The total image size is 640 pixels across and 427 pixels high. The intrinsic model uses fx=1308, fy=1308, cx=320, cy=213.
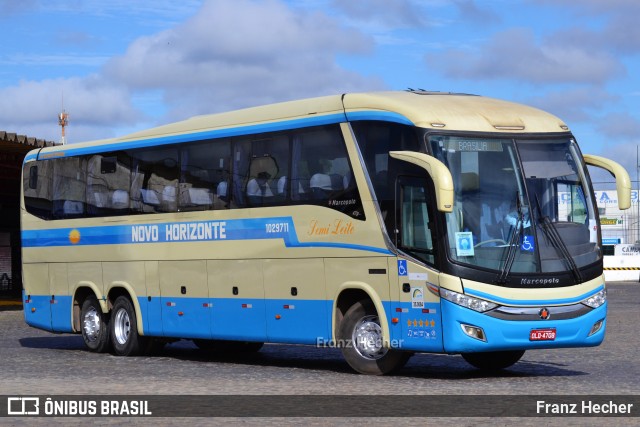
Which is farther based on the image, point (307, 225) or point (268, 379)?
point (307, 225)

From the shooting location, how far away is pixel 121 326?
72.0 feet

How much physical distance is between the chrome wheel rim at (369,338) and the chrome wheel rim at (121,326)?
6.23 m

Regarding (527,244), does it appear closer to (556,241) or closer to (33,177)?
(556,241)

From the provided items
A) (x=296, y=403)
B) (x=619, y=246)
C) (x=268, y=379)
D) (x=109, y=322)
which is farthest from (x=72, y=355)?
(x=619, y=246)

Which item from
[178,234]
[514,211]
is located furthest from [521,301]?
[178,234]

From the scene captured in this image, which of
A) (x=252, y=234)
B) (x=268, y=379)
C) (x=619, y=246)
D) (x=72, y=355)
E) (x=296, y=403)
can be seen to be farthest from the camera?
(x=619, y=246)

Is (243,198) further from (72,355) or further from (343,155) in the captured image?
(72,355)

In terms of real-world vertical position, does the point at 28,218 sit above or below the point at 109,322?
above

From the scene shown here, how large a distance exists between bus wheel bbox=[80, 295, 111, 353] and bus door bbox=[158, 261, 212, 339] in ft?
6.24

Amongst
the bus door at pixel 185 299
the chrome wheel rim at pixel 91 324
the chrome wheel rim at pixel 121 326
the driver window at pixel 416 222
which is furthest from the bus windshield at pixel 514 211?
the chrome wheel rim at pixel 91 324

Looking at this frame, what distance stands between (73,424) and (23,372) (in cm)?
667

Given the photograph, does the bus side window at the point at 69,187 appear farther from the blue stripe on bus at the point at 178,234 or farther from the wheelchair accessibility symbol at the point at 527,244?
the wheelchair accessibility symbol at the point at 527,244

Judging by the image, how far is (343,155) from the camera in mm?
16875

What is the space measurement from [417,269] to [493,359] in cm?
241
